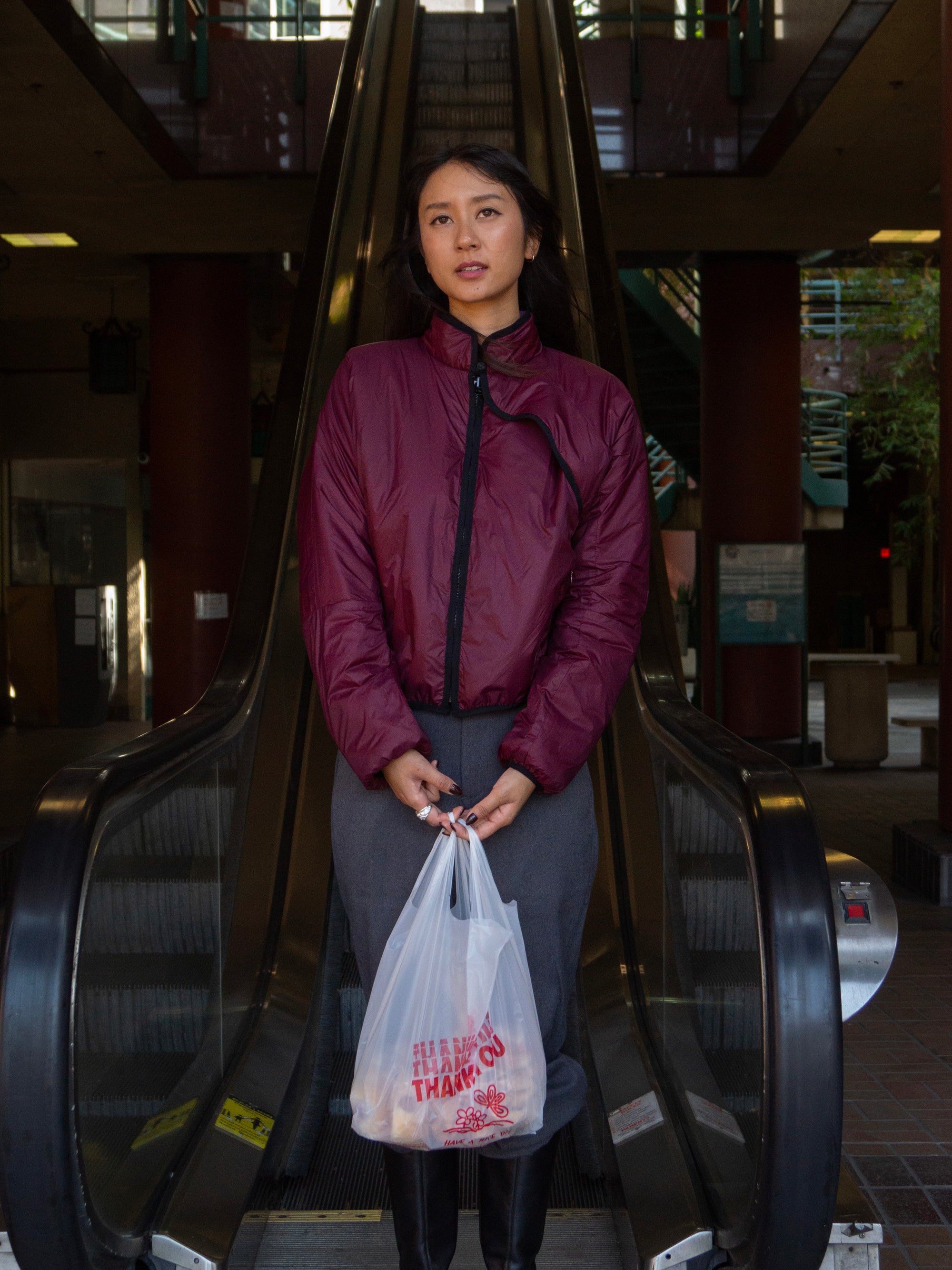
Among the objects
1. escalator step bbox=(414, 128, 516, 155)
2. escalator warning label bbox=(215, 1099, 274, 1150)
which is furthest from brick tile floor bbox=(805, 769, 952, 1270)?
escalator step bbox=(414, 128, 516, 155)

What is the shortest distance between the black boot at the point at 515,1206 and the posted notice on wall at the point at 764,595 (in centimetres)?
784

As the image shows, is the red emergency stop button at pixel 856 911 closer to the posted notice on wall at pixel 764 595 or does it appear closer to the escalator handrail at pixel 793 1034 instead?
the escalator handrail at pixel 793 1034

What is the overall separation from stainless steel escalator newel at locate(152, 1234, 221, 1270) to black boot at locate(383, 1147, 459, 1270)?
0.34 meters

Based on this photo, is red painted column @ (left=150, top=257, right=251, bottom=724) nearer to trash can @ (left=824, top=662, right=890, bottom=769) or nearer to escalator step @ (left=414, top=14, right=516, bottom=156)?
escalator step @ (left=414, top=14, right=516, bottom=156)

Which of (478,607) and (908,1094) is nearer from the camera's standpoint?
(478,607)

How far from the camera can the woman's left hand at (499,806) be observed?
6.48ft

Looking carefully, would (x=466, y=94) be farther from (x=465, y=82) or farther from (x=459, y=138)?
(x=459, y=138)

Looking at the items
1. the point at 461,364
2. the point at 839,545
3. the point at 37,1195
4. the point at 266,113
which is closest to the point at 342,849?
the point at 37,1195

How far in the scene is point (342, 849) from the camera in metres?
2.09

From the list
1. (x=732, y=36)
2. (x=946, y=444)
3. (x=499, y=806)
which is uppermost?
(x=732, y=36)

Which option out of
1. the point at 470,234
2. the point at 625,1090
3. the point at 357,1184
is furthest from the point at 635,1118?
→ the point at 470,234

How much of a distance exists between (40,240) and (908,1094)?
8842 millimetres

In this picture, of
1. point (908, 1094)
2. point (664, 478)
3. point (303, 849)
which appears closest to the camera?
Answer: point (908, 1094)

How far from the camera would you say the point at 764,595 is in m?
9.78
